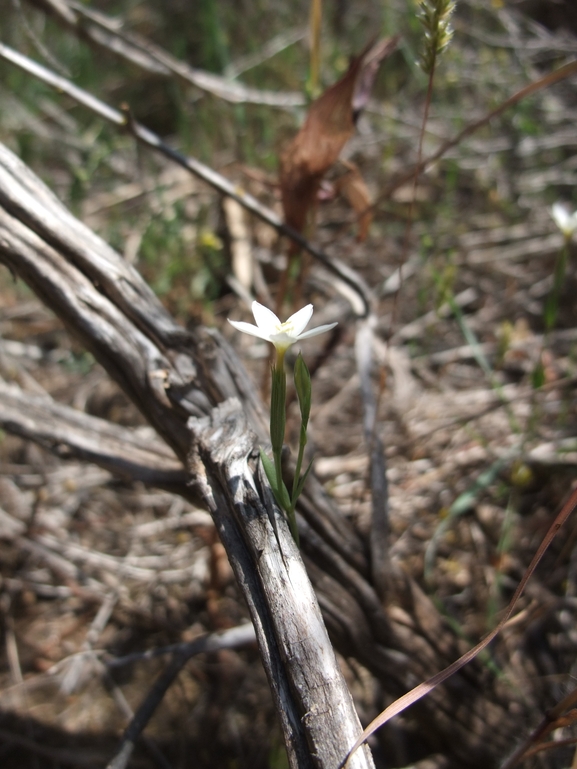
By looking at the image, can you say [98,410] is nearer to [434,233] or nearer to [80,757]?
[80,757]

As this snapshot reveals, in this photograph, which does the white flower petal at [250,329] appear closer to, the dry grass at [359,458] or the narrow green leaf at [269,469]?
the narrow green leaf at [269,469]

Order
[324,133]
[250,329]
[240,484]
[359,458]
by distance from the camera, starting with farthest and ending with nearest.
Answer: [359,458], [324,133], [240,484], [250,329]

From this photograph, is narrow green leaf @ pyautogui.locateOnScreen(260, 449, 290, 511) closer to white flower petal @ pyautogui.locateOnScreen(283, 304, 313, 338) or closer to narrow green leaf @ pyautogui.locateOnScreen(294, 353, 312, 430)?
narrow green leaf @ pyautogui.locateOnScreen(294, 353, 312, 430)

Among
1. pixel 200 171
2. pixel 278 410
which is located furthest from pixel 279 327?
pixel 200 171

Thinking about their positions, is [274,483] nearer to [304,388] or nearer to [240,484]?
[240,484]

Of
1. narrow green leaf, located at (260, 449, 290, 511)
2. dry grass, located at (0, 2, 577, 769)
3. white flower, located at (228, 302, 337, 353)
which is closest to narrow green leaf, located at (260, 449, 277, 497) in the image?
narrow green leaf, located at (260, 449, 290, 511)

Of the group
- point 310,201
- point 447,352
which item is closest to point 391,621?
point 310,201
